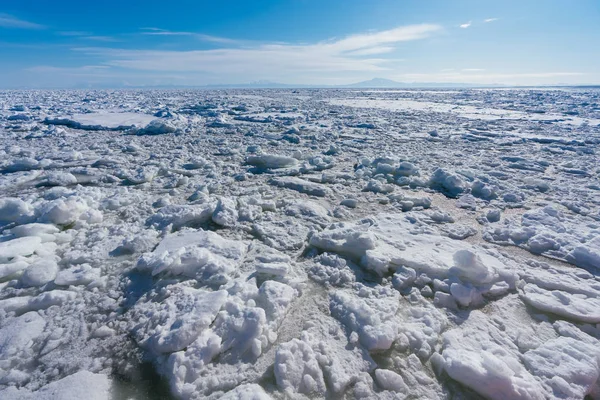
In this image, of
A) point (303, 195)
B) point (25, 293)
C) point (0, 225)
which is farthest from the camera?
point (303, 195)

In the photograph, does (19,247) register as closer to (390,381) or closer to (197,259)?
(197,259)

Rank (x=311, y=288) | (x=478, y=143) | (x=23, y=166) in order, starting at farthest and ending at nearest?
Result: 1. (x=478, y=143)
2. (x=23, y=166)
3. (x=311, y=288)

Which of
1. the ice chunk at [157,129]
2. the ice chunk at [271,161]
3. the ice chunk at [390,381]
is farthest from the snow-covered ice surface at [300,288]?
the ice chunk at [157,129]

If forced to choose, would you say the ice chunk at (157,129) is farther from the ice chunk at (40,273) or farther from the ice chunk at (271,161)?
the ice chunk at (40,273)

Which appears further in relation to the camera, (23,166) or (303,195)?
(23,166)

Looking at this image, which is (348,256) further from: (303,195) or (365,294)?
(303,195)

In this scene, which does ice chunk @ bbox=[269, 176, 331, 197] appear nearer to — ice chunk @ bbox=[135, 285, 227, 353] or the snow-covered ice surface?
the snow-covered ice surface

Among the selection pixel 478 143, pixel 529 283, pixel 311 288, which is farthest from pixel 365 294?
pixel 478 143

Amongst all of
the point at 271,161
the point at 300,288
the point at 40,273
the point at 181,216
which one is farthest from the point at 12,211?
the point at 271,161

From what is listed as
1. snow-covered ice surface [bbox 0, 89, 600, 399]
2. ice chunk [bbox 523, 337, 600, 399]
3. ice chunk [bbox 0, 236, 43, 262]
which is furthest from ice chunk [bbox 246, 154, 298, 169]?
ice chunk [bbox 523, 337, 600, 399]
